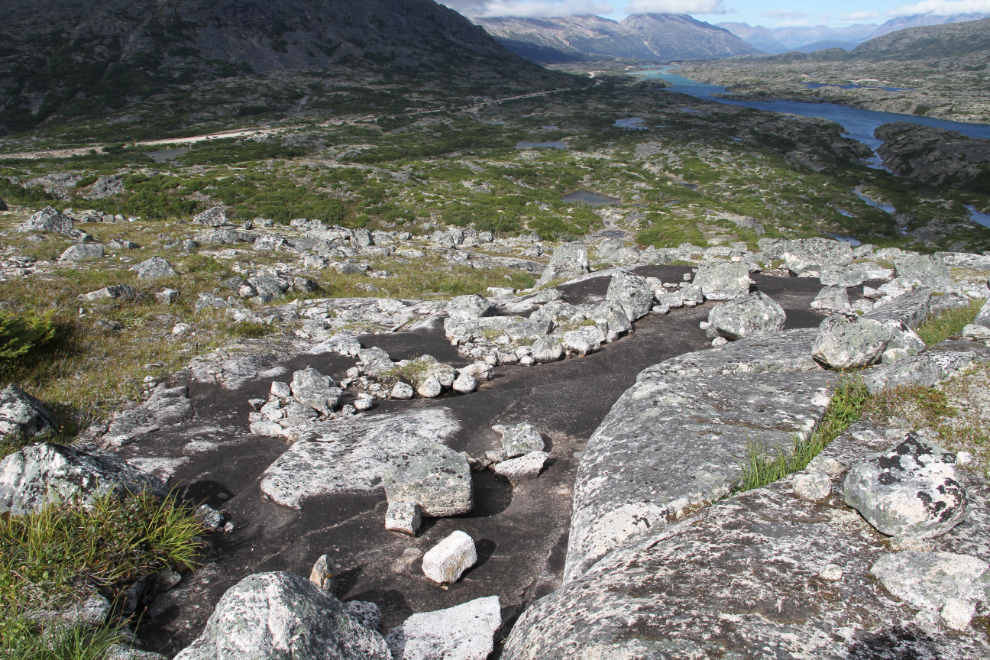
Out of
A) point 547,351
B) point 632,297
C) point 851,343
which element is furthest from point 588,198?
point 851,343

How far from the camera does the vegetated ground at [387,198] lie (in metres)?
17.0

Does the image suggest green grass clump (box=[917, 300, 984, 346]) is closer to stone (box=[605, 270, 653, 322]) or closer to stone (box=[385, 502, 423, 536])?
stone (box=[605, 270, 653, 322])

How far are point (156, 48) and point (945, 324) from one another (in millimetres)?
181200

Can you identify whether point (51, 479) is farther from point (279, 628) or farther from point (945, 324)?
point (945, 324)

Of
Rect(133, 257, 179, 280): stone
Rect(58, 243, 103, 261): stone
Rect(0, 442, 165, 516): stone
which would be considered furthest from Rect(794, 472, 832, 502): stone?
Rect(58, 243, 103, 261): stone

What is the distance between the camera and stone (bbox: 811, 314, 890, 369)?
34.1ft

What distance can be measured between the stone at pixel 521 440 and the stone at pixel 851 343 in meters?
6.16

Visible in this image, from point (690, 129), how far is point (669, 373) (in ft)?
402

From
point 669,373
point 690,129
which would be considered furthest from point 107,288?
point 690,129

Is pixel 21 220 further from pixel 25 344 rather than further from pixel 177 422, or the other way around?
pixel 177 422

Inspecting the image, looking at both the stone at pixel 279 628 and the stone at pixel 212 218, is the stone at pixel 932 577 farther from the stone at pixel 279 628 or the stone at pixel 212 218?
the stone at pixel 212 218

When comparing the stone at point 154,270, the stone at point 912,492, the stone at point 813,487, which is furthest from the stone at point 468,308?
the stone at point 912,492

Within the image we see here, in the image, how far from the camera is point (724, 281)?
19.8 metres

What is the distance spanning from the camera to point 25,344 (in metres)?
14.4
